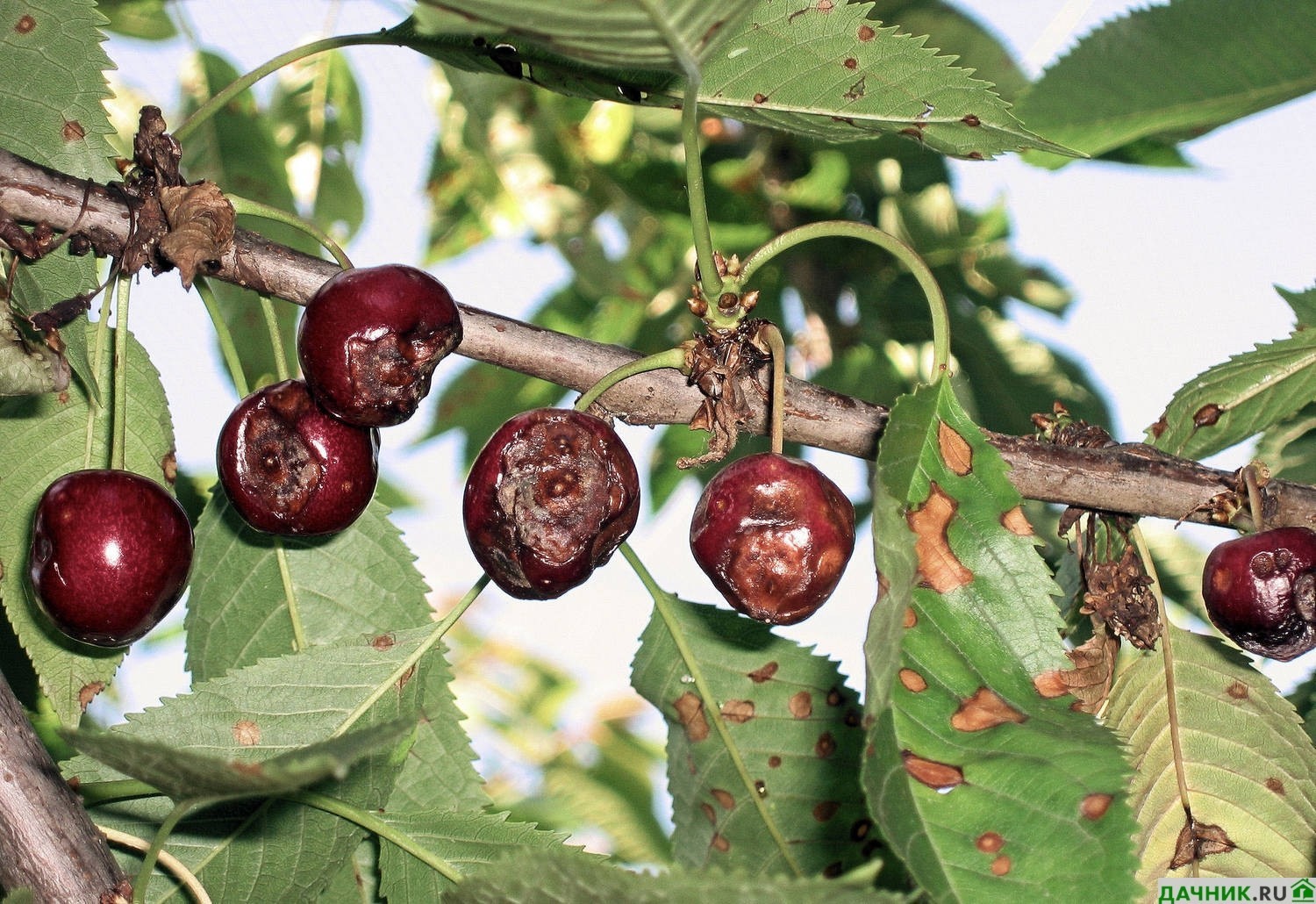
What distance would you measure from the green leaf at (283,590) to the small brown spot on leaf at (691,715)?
42cm

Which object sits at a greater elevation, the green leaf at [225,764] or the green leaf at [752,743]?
the green leaf at [225,764]

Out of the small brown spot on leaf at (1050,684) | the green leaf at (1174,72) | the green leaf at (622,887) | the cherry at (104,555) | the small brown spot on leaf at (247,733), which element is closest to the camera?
the green leaf at (622,887)

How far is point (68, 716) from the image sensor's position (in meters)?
1.54

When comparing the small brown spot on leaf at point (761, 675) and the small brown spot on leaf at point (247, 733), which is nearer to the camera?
the small brown spot on leaf at point (247, 733)

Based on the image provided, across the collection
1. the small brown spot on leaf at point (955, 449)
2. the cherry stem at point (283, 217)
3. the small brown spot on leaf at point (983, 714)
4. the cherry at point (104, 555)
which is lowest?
the cherry at point (104, 555)

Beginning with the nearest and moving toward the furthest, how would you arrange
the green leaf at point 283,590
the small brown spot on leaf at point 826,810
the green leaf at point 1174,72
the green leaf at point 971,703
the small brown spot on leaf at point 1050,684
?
1. the green leaf at point 971,703
2. the small brown spot on leaf at point 1050,684
3. the small brown spot on leaf at point 826,810
4. the green leaf at point 283,590
5. the green leaf at point 1174,72

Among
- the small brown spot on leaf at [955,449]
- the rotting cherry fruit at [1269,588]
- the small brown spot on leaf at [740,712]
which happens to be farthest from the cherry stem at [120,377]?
the rotting cherry fruit at [1269,588]

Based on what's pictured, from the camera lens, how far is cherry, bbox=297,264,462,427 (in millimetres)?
1328

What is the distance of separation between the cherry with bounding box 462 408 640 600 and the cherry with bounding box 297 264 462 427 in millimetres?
130

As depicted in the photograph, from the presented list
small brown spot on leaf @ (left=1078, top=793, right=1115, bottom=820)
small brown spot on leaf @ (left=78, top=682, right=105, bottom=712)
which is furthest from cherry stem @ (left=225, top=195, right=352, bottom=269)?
small brown spot on leaf @ (left=1078, top=793, right=1115, bottom=820)

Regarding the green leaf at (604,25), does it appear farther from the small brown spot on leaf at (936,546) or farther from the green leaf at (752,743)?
the green leaf at (752,743)

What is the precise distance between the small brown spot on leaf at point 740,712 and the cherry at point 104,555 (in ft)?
2.59

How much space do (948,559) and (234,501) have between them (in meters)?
0.89

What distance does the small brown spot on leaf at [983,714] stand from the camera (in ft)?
3.84
